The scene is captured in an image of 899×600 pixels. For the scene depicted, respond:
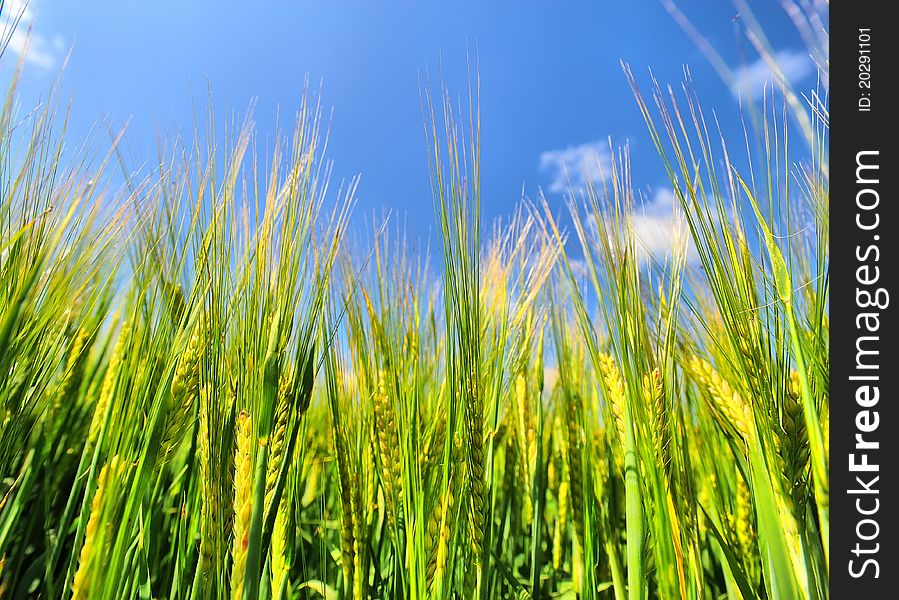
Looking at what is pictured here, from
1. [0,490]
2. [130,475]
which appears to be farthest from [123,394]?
[0,490]

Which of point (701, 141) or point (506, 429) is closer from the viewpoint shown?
point (701, 141)

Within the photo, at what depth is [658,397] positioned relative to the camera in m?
0.81

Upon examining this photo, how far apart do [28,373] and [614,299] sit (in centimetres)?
91

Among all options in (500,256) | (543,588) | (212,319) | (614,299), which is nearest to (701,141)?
(614,299)

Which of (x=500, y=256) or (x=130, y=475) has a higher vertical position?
(x=500, y=256)

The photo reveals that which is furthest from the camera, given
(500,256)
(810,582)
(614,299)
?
(500,256)

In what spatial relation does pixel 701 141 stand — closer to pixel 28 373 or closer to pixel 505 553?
pixel 505 553

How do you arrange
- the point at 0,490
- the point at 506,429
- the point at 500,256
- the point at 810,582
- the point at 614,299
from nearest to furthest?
the point at 810,582 < the point at 614,299 < the point at 0,490 < the point at 500,256 < the point at 506,429

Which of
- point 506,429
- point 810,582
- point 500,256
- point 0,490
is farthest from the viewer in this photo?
point 506,429

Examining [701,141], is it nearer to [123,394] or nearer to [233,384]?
[233,384]

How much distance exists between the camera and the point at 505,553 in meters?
1.29

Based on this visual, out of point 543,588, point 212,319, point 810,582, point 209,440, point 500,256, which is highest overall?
point 500,256

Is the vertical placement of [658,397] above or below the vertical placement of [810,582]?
above

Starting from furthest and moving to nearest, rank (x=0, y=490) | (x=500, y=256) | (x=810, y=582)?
(x=500, y=256), (x=0, y=490), (x=810, y=582)
